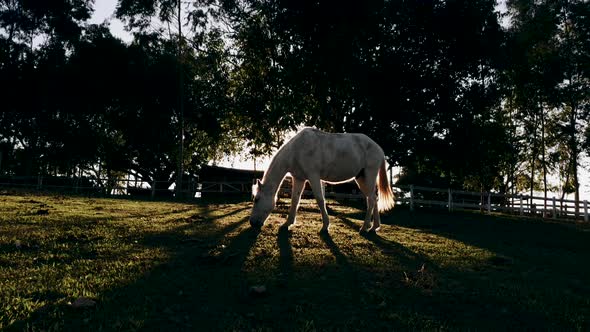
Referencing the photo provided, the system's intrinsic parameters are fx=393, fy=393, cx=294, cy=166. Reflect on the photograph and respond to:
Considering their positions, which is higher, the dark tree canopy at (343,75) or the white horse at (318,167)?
the dark tree canopy at (343,75)

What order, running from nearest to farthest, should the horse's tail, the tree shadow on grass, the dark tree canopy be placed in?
1. the tree shadow on grass
2. the horse's tail
3. the dark tree canopy

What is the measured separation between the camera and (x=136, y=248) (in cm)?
648

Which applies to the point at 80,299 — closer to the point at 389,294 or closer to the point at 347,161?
the point at 389,294

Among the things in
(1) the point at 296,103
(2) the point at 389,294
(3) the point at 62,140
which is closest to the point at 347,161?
(2) the point at 389,294

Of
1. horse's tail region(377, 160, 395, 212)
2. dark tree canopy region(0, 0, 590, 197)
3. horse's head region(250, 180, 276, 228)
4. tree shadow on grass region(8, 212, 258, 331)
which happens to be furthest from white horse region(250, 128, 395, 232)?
dark tree canopy region(0, 0, 590, 197)

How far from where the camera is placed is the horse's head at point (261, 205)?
8.91 m

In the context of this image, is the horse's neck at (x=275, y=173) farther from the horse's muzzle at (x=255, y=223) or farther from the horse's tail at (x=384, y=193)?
the horse's tail at (x=384, y=193)

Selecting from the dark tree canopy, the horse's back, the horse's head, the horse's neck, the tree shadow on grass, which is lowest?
the tree shadow on grass

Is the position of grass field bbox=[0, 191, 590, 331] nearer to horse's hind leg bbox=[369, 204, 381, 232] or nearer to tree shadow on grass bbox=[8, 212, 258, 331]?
tree shadow on grass bbox=[8, 212, 258, 331]

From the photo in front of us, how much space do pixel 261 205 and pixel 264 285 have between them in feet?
14.2

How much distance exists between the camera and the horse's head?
29.2 ft

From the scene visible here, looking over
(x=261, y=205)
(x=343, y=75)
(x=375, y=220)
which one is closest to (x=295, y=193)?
(x=261, y=205)

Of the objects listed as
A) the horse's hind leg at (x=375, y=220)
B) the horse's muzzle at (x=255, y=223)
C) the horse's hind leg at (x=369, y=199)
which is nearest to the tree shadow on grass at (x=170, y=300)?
the horse's muzzle at (x=255, y=223)

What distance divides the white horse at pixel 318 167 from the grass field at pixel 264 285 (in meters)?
1.25
